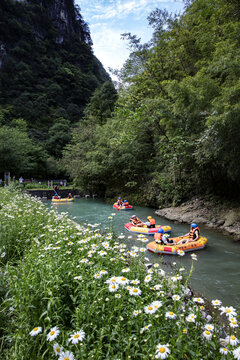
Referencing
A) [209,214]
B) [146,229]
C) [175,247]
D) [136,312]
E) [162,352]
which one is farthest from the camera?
[209,214]

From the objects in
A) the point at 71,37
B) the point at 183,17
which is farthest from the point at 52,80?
the point at 183,17

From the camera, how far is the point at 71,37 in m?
75.9

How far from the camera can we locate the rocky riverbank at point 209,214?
9191 mm

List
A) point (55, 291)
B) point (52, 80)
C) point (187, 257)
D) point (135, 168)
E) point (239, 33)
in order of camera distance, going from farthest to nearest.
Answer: point (52, 80)
point (135, 168)
point (239, 33)
point (187, 257)
point (55, 291)

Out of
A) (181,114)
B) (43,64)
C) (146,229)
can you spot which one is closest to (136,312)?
(146,229)

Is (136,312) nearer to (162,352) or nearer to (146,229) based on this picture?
(162,352)

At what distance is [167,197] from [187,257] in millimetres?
8388

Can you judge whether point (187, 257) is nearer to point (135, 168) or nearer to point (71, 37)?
point (135, 168)

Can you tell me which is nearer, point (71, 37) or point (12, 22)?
point (12, 22)

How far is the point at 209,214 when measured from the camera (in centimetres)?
1089

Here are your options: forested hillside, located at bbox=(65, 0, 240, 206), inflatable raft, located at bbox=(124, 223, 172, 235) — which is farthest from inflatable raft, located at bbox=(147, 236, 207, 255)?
forested hillside, located at bbox=(65, 0, 240, 206)

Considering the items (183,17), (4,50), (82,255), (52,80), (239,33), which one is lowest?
(82,255)

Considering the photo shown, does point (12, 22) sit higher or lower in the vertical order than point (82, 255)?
higher

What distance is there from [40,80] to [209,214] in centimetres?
6247
